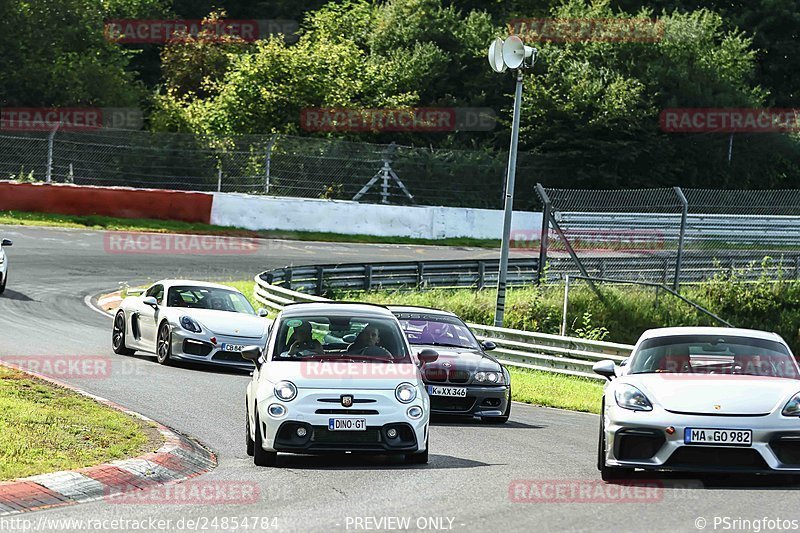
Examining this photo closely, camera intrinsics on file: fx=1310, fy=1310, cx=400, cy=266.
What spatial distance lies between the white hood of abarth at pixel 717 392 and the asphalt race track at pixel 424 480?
0.60 m

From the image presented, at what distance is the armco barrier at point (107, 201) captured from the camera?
122 feet

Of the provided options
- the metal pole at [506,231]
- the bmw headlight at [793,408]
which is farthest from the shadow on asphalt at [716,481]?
the metal pole at [506,231]

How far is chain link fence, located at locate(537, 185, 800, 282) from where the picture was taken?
2581cm

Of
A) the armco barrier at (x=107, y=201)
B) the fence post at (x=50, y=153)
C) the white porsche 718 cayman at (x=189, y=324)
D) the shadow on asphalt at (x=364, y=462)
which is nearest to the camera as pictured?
the shadow on asphalt at (x=364, y=462)

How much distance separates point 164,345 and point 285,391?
888cm

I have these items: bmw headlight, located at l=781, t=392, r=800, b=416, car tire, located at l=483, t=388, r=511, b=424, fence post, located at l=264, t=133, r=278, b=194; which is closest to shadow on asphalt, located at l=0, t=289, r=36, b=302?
fence post, located at l=264, t=133, r=278, b=194

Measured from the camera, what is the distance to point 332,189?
134 feet

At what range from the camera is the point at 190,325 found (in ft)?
63.6

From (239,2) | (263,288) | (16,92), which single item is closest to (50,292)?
(263,288)

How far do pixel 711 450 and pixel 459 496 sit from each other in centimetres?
209

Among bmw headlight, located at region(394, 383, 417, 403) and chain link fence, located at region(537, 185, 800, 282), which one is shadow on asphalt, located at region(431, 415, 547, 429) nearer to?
bmw headlight, located at region(394, 383, 417, 403)

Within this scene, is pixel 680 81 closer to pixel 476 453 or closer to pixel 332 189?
pixel 332 189

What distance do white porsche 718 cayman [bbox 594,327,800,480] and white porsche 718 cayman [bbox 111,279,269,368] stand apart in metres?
9.08

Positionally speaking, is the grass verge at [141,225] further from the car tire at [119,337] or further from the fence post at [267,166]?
the car tire at [119,337]
